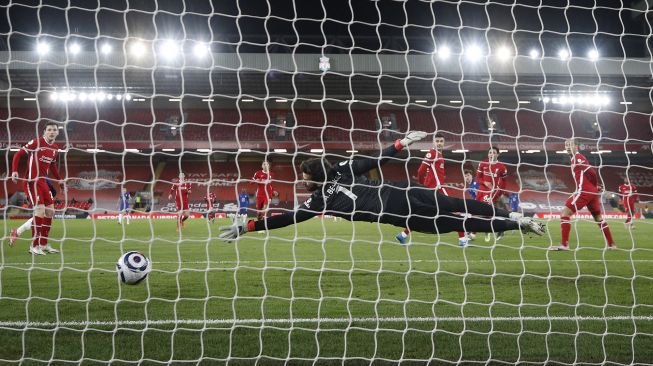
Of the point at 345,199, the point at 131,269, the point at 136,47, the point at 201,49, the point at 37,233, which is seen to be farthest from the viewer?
the point at 136,47

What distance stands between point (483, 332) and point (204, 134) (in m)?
28.1

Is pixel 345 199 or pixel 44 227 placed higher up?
pixel 345 199

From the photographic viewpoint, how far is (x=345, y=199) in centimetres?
504

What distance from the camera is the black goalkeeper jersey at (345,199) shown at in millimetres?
4941

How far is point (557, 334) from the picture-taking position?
155 inches

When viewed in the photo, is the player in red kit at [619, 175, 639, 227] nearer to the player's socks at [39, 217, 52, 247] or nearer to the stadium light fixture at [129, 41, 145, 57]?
the player's socks at [39, 217, 52, 247]

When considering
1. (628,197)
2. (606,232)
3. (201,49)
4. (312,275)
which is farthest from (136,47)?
(606,232)

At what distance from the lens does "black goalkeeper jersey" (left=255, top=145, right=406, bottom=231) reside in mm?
4941

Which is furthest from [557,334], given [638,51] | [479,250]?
[638,51]

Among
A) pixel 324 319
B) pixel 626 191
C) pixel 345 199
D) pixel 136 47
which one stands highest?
pixel 136 47

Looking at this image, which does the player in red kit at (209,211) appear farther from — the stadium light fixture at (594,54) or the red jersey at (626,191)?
the stadium light fixture at (594,54)

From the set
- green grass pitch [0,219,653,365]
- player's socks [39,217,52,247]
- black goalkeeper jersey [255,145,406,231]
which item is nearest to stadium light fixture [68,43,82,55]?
player's socks [39,217,52,247]

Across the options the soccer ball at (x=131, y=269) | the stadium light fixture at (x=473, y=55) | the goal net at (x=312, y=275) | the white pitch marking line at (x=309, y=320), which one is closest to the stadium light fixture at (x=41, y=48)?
the goal net at (x=312, y=275)

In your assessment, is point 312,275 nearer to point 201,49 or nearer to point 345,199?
point 345,199
